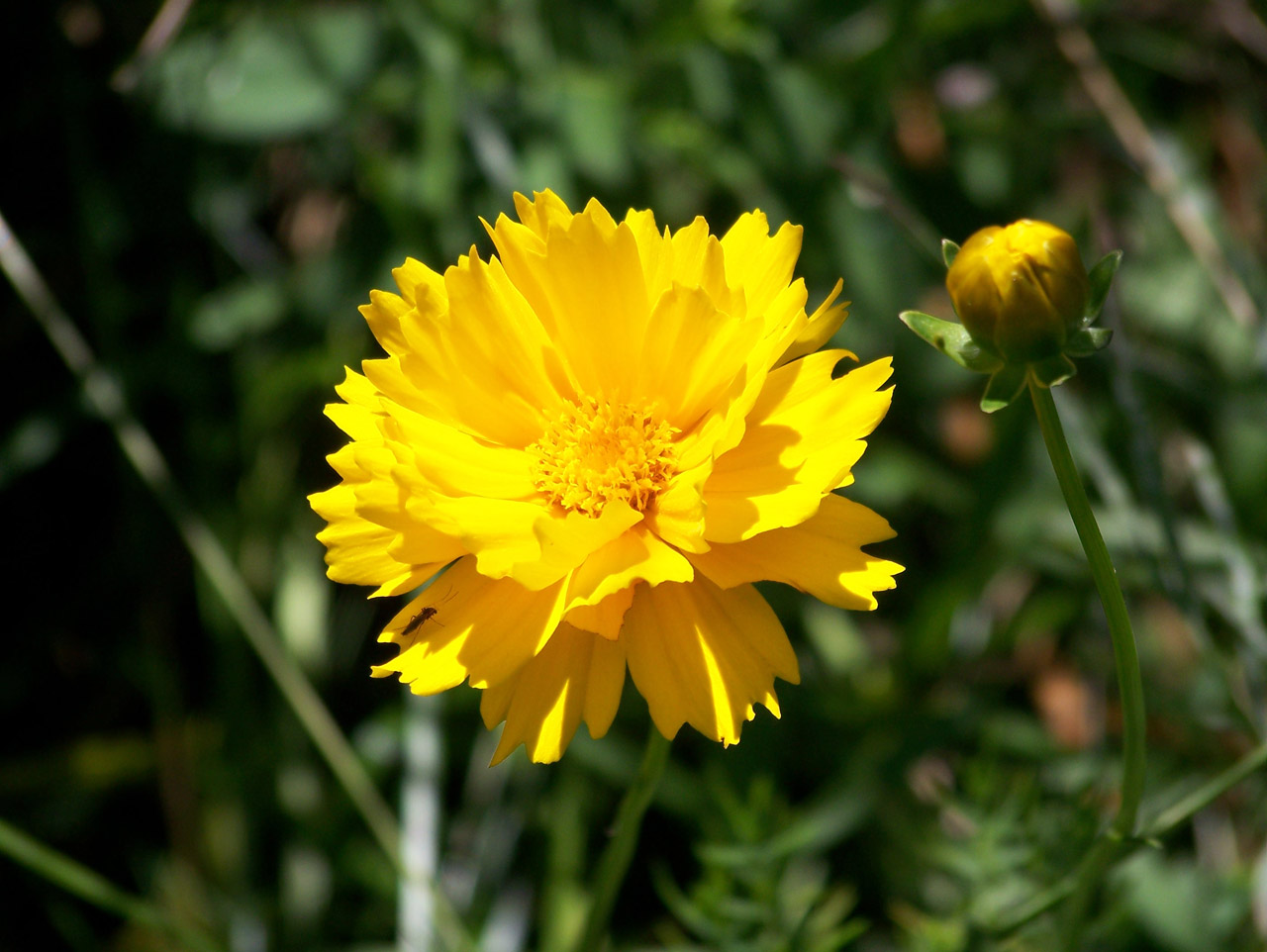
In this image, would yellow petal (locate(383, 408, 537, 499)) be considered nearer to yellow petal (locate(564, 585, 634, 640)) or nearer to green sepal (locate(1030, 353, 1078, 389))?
yellow petal (locate(564, 585, 634, 640))

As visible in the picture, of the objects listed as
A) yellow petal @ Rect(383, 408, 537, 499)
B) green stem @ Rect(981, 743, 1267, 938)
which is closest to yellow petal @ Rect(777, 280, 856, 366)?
yellow petal @ Rect(383, 408, 537, 499)

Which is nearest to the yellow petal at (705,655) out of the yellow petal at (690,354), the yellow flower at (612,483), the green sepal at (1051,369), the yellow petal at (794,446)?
the yellow flower at (612,483)

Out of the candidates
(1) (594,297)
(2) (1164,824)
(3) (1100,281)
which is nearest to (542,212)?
(1) (594,297)

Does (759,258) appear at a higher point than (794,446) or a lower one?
higher

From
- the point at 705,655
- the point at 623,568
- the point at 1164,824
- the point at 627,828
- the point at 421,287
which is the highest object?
the point at 421,287

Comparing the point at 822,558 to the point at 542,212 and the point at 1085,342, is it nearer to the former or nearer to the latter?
the point at 1085,342

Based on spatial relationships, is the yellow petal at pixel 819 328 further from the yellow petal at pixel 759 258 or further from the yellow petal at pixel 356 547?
the yellow petal at pixel 356 547
